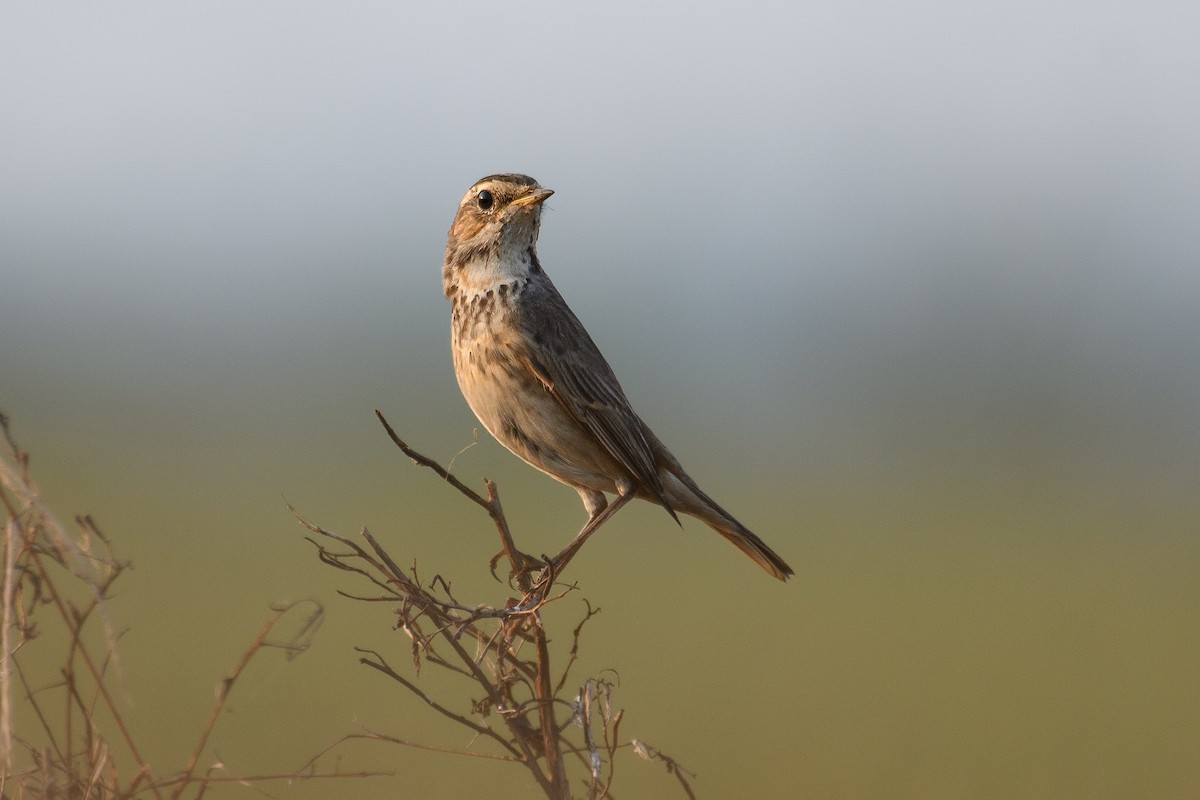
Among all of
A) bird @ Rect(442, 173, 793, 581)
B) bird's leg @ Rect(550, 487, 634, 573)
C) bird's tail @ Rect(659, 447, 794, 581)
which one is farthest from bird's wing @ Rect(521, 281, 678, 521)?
bird's tail @ Rect(659, 447, 794, 581)

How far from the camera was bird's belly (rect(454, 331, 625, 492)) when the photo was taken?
5.42 meters

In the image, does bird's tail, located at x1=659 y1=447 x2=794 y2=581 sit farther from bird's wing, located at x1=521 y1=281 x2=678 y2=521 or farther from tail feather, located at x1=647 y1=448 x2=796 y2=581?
bird's wing, located at x1=521 y1=281 x2=678 y2=521

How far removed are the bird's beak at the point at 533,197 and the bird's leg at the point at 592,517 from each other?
1.41 m

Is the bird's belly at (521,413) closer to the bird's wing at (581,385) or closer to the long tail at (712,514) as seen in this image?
the bird's wing at (581,385)

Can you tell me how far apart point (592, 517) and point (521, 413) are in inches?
25.3

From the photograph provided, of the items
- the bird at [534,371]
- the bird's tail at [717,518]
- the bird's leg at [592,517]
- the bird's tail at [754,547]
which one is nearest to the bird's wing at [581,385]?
the bird at [534,371]

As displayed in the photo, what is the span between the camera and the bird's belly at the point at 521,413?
5422 millimetres

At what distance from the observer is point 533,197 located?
5477 mm

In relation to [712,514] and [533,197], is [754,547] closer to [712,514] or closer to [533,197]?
[712,514]

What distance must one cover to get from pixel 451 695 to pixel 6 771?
15.2 metres

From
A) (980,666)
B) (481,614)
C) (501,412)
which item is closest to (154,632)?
(980,666)

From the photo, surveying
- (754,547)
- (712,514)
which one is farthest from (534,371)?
(754,547)

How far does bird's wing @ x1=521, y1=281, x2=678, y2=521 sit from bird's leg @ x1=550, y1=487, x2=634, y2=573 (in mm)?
142

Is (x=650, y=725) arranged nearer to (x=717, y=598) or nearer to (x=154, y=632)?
(x=717, y=598)
